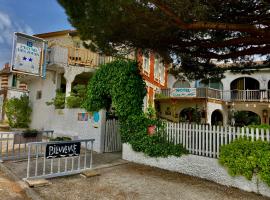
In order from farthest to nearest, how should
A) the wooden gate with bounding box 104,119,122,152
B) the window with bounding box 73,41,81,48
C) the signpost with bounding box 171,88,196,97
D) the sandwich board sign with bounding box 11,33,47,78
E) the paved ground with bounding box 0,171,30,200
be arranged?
the signpost with bounding box 171,88,196,97 → the window with bounding box 73,41,81,48 → the sandwich board sign with bounding box 11,33,47,78 → the wooden gate with bounding box 104,119,122,152 → the paved ground with bounding box 0,171,30,200

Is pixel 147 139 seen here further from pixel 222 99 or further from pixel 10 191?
pixel 222 99

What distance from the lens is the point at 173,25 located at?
5797mm

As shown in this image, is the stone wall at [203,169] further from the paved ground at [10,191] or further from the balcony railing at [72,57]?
A: the balcony railing at [72,57]

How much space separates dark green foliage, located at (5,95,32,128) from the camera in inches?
647

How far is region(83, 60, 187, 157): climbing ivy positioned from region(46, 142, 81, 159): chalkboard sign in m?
2.57

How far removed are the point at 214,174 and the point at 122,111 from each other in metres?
3.91

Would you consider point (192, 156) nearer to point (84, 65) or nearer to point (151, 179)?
point (151, 179)

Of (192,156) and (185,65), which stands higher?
(185,65)

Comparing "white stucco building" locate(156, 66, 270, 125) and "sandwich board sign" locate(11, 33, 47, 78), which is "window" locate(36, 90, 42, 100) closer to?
"sandwich board sign" locate(11, 33, 47, 78)

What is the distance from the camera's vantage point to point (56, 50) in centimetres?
1309

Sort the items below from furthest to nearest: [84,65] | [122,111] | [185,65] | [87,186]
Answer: [84,65]
[185,65]
[122,111]
[87,186]

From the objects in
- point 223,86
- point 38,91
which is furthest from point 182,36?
point 223,86

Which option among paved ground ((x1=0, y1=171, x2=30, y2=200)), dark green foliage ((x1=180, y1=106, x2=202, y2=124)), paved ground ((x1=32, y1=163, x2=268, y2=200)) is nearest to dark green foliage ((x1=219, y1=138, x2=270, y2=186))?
paved ground ((x1=32, y1=163, x2=268, y2=200))

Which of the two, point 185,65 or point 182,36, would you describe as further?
point 185,65
